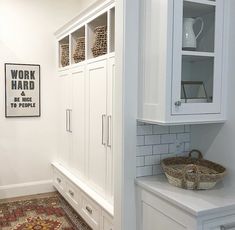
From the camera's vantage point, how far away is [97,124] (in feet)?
9.45

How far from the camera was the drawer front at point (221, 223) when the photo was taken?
60.0 inches

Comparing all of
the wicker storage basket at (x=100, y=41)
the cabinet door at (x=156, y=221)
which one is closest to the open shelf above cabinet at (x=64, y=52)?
the wicker storage basket at (x=100, y=41)

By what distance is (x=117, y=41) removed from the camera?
201 centimetres

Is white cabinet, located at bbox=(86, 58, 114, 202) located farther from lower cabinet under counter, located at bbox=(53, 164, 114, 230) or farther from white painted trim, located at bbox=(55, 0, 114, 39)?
white painted trim, located at bbox=(55, 0, 114, 39)

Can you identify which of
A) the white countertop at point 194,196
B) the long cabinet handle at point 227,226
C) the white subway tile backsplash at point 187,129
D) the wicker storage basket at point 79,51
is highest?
the wicker storage basket at point 79,51

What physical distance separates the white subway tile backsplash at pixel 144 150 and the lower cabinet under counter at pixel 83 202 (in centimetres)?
68

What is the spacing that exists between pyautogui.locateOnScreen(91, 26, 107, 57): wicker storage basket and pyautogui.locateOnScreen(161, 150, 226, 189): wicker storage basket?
1.26 m

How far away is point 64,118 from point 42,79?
697mm

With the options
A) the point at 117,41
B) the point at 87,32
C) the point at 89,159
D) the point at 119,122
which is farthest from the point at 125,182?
the point at 87,32

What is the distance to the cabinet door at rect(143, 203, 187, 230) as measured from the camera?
1669 mm

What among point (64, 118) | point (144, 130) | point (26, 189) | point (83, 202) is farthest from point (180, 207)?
point (26, 189)

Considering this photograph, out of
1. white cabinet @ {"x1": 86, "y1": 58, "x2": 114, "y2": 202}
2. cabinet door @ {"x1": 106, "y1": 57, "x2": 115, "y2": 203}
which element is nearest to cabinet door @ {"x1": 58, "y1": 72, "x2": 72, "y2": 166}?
white cabinet @ {"x1": 86, "y1": 58, "x2": 114, "y2": 202}

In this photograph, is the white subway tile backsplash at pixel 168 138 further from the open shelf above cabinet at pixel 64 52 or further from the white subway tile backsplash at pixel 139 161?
the open shelf above cabinet at pixel 64 52

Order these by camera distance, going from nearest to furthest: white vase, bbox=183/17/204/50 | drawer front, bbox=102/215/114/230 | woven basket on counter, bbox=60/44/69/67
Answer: white vase, bbox=183/17/204/50 → drawer front, bbox=102/215/114/230 → woven basket on counter, bbox=60/44/69/67
